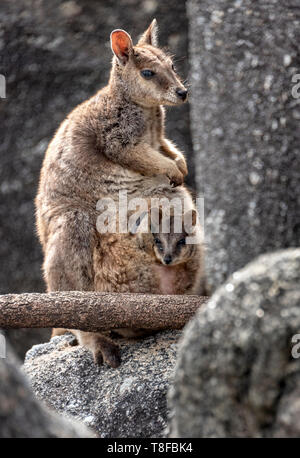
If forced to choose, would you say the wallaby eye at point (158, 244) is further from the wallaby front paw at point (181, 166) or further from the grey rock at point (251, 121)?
the grey rock at point (251, 121)

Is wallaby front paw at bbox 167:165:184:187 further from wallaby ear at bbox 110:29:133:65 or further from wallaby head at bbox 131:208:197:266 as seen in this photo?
wallaby ear at bbox 110:29:133:65

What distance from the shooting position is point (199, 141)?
351 cm

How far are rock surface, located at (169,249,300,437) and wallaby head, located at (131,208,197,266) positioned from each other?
8.55 ft

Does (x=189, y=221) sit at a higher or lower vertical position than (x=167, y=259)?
higher

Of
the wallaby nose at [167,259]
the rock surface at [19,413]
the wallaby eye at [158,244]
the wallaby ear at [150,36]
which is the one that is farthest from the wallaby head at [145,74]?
the rock surface at [19,413]

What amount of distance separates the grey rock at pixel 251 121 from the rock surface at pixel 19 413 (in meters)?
1.42

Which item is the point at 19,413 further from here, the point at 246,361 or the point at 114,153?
the point at 114,153

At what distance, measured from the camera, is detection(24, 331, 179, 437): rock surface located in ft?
13.3

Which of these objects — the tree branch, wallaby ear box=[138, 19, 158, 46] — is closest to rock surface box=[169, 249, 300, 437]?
the tree branch

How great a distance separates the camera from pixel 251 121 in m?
3.42

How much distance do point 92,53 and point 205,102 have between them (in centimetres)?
490

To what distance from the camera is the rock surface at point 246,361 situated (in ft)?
7.11

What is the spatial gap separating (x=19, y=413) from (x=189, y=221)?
3.27 meters

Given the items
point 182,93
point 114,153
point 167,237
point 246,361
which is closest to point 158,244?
point 167,237
